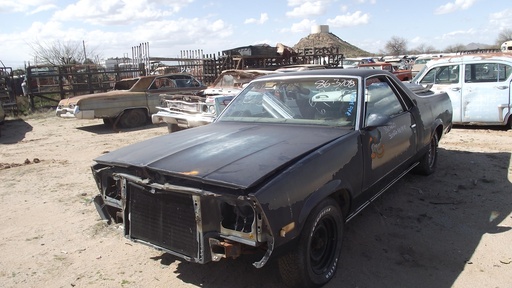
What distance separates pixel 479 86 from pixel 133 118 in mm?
9083

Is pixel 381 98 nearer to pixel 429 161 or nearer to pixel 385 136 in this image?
pixel 385 136

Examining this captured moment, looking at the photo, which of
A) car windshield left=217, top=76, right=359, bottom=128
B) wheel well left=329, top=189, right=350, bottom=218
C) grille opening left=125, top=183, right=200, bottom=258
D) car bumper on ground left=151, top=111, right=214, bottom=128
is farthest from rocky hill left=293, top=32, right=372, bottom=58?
grille opening left=125, top=183, right=200, bottom=258

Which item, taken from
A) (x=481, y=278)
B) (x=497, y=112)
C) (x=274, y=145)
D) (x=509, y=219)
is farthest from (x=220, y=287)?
(x=497, y=112)

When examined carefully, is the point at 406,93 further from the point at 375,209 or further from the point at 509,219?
the point at 509,219

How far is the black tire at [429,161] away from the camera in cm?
560

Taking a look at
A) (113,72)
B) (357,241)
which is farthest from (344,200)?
(113,72)

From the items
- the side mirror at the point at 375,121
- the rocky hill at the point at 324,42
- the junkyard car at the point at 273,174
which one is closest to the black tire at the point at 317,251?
the junkyard car at the point at 273,174

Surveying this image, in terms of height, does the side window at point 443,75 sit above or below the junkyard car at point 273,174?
above

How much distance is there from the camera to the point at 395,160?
434 cm

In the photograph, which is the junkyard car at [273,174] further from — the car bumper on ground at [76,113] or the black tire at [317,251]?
the car bumper on ground at [76,113]

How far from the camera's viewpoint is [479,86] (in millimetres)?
8992

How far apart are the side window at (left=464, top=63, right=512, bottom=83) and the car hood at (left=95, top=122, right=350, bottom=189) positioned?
22.9ft

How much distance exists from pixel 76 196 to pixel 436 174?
5.16 metres

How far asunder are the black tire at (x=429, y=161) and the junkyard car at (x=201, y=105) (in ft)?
12.3
